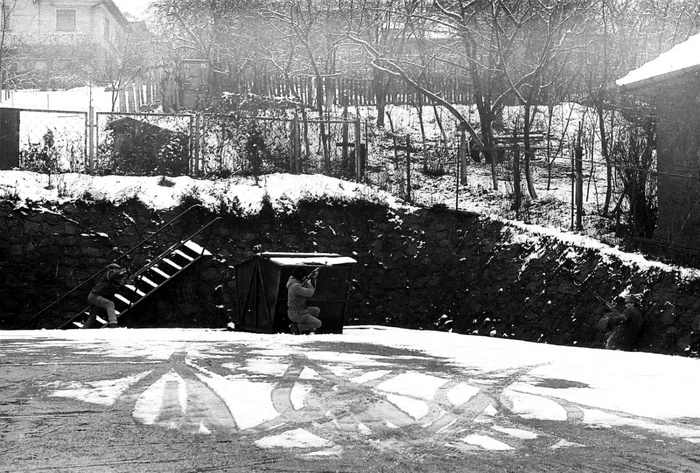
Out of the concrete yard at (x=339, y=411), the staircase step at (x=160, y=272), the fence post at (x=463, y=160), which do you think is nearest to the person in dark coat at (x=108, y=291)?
the staircase step at (x=160, y=272)

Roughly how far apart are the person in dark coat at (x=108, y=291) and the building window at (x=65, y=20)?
1428 inches

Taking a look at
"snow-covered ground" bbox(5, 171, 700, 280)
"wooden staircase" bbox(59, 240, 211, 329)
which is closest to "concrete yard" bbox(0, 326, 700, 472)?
"wooden staircase" bbox(59, 240, 211, 329)

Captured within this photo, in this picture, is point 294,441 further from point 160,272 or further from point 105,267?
point 105,267

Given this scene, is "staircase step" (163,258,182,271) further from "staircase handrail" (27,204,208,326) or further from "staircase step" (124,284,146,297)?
"staircase step" (124,284,146,297)

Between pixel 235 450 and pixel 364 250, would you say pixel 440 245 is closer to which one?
pixel 364 250

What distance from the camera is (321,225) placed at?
22.9 metres

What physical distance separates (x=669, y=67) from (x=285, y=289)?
798cm

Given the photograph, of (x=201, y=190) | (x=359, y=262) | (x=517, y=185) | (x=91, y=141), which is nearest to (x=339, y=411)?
(x=359, y=262)

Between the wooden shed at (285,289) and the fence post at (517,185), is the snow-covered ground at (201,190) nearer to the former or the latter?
the fence post at (517,185)

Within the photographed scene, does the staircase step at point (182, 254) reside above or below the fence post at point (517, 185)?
below

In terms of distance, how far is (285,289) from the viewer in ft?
52.4

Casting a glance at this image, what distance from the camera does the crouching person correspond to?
49.3ft

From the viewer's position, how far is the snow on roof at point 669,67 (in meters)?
16.5

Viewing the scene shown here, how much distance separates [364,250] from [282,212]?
7.16 feet
